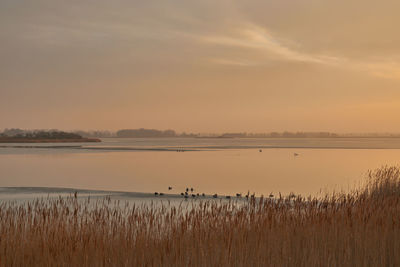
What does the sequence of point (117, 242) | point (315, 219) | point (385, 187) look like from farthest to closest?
point (385, 187)
point (315, 219)
point (117, 242)

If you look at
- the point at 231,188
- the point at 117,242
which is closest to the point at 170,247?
the point at 117,242

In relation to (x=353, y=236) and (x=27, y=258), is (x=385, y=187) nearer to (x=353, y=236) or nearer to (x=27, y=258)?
(x=353, y=236)

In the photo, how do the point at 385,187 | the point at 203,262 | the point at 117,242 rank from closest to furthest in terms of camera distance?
the point at 203,262, the point at 117,242, the point at 385,187

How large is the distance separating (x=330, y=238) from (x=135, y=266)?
340 cm

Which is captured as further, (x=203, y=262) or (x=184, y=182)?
(x=184, y=182)

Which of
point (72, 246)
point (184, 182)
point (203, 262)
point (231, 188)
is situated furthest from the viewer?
point (184, 182)

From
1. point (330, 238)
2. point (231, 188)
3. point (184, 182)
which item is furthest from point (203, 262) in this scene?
point (184, 182)

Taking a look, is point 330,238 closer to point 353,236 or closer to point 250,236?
point 353,236

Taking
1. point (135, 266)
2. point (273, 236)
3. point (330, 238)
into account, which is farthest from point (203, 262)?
point (330, 238)

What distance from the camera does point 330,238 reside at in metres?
7.91

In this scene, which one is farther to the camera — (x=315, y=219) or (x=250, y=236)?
(x=315, y=219)

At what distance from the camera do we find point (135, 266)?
21.7ft

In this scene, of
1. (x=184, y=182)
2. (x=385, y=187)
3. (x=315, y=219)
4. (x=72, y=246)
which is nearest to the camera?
(x=72, y=246)

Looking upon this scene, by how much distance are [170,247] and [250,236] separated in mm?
1492
